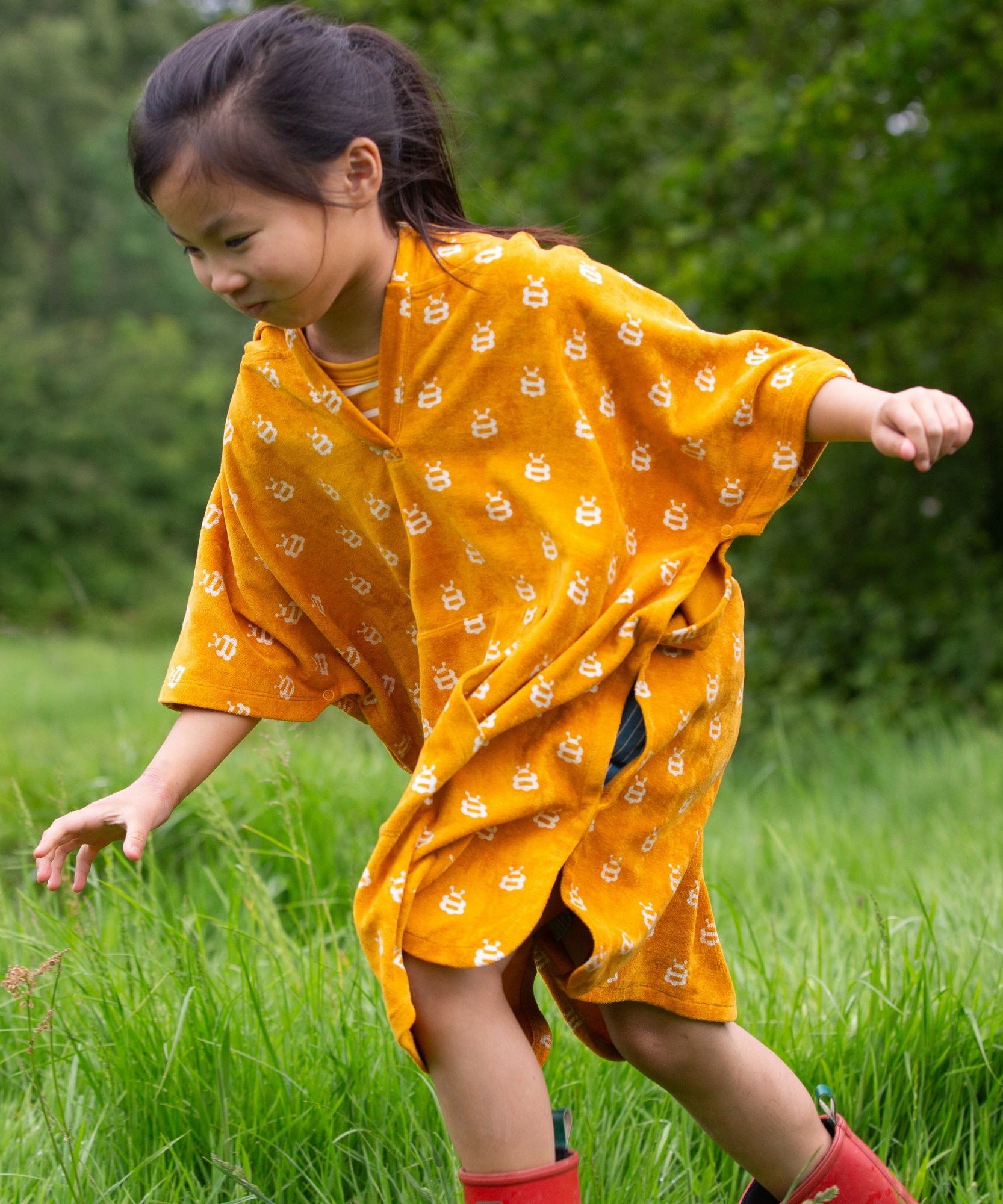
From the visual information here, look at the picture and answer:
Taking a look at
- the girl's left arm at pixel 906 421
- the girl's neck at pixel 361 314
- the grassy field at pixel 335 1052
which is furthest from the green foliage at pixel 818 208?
the girl's left arm at pixel 906 421

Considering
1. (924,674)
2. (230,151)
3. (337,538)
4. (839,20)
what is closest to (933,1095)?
(337,538)

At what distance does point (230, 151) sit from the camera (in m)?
1.52

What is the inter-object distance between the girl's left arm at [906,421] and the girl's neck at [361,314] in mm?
554

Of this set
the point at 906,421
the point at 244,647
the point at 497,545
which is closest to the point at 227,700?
the point at 244,647

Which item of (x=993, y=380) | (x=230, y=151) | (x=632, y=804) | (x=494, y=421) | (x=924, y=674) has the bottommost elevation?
(x=924, y=674)

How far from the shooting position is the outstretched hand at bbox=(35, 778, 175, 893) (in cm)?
156

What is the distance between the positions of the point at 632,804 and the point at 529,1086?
0.34 meters

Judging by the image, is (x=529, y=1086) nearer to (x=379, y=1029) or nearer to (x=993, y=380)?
(x=379, y=1029)

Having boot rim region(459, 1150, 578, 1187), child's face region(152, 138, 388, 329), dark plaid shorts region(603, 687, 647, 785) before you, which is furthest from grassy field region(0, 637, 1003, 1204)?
child's face region(152, 138, 388, 329)

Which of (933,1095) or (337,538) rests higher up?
Answer: (337,538)

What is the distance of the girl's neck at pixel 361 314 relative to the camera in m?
1.65

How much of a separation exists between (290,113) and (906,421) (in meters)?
0.77

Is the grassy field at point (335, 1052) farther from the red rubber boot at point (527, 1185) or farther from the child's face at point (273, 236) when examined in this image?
the child's face at point (273, 236)

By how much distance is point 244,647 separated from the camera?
184 cm
